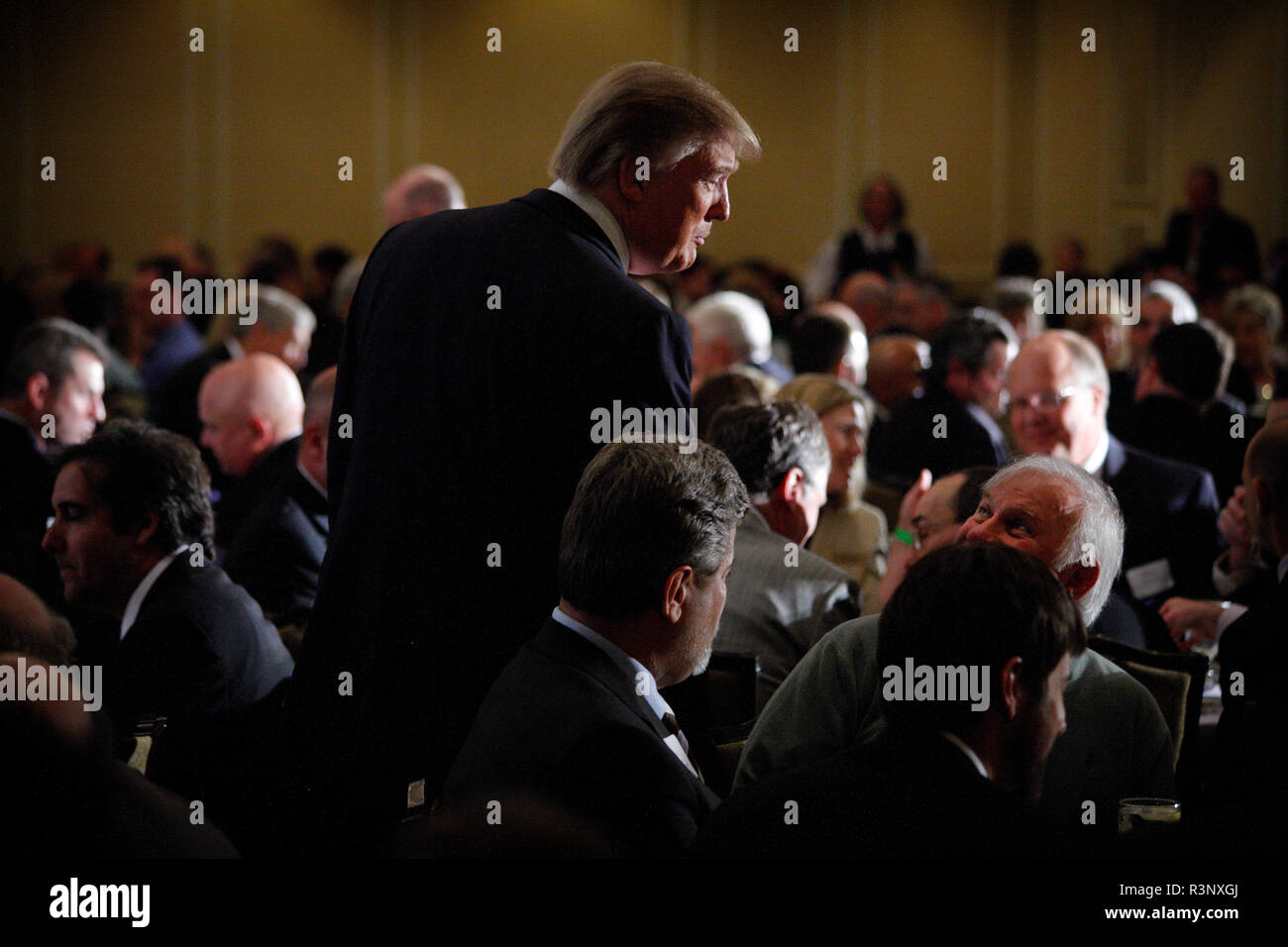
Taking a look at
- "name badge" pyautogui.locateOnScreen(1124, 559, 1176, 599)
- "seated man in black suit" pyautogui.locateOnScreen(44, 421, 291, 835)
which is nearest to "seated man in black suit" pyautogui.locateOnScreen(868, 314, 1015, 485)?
"name badge" pyautogui.locateOnScreen(1124, 559, 1176, 599)

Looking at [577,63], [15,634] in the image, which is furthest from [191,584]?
[577,63]

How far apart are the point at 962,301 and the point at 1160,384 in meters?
7.17

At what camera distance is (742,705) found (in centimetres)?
240

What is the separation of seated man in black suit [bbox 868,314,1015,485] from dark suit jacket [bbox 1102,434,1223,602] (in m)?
0.84

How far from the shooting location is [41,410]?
445 cm

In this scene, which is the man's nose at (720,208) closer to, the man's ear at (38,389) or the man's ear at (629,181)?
the man's ear at (629,181)

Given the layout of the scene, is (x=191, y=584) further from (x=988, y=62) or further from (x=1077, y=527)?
(x=988, y=62)

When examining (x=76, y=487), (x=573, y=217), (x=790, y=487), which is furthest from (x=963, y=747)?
(x=76, y=487)

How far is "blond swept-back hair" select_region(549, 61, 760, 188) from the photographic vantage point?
6.40 ft

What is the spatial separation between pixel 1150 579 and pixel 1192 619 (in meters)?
0.46

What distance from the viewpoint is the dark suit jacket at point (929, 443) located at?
468 centimetres

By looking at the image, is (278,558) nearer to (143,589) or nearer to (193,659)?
(143,589)

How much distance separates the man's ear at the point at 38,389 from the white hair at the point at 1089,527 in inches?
122

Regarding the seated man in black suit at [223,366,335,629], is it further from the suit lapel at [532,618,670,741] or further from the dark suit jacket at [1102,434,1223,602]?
the dark suit jacket at [1102,434,1223,602]
